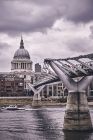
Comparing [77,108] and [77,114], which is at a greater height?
[77,108]

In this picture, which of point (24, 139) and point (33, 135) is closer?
point (24, 139)

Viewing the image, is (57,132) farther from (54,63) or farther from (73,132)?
(54,63)

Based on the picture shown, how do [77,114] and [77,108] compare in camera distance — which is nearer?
[77,114]

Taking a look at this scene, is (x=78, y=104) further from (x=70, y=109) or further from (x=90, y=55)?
(x=90, y=55)

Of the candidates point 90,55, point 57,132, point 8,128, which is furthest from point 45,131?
point 90,55

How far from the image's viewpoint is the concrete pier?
265 feet

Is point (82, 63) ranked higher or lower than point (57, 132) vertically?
higher

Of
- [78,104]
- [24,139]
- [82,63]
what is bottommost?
[24,139]

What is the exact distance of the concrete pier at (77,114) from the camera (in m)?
80.9

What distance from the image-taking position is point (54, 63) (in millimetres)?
88875

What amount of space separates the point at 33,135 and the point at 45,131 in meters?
5.86

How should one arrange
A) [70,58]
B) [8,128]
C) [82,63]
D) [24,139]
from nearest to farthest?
1. [24,139]
2. [82,63]
3. [70,58]
4. [8,128]

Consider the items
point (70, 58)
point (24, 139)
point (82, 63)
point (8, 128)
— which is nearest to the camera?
point (24, 139)

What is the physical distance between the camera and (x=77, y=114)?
81.3 meters
